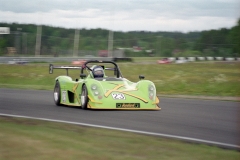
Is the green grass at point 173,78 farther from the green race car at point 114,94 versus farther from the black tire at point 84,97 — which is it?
the black tire at point 84,97

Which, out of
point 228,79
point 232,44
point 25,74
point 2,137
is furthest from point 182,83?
point 2,137

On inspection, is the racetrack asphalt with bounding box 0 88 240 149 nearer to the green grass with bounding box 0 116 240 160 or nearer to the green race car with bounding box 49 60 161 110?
the green race car with bounding box 49 60 161 110

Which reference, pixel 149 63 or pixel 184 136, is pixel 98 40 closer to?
pixel 149 63

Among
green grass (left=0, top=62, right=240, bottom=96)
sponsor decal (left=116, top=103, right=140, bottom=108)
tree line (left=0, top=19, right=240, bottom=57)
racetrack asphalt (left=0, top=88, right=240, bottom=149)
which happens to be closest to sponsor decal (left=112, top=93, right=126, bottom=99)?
sponsor decal (left=116, top=103, right=140, bottom=108)

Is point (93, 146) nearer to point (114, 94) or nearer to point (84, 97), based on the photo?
point (114, 94)

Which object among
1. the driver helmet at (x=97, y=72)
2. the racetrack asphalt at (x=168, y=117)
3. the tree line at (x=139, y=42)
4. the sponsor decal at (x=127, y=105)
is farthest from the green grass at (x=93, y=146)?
the tree line at (x=139, y=42)

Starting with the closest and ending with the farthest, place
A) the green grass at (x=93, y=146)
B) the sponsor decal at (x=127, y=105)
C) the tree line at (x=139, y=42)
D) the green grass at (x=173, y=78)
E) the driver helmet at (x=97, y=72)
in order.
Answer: the green grass at (x=93, y=146), the sponsor decal at (x=127, y=105), the driver helmet at (x=97, y=72), the green grass at (x=173, y=78), the tree line at (x=139, y=42)

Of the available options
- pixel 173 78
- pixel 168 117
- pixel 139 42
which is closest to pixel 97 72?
pixel 168 117

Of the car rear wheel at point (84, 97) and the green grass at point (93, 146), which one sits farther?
the car rear wheel at point (84, 97)

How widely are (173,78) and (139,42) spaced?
1564 centimetres

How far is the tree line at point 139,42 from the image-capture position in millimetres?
37438

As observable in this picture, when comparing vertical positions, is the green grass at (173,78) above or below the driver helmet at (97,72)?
below

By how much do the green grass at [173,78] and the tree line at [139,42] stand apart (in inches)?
224

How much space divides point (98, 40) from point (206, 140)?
3364 centimetres
